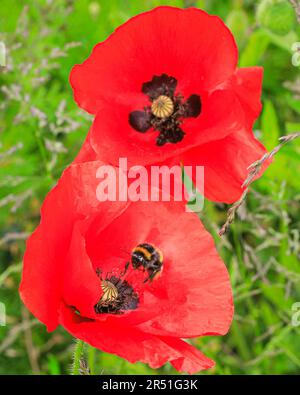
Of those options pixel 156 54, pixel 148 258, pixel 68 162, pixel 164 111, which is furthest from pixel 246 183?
pixel 68 162

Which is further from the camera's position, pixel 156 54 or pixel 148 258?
pixel 156 54

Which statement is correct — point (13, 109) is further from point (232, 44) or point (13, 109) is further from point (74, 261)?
point (74, 261)

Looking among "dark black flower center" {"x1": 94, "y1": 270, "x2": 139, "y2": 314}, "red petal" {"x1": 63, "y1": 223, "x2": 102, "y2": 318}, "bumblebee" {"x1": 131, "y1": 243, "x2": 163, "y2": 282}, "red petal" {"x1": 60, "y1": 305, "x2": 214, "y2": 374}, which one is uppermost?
"bumblebee" {"x1": 131, "y1": 243, "x2": 163, "y2": 282}

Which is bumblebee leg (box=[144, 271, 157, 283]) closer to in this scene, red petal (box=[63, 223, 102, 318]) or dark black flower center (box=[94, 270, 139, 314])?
dark black flower center (box=[94, 270, 139, 314])

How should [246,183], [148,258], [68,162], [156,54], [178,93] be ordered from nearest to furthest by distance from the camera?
1. [246,183]
2. [148,258]
3. [156,54]
4. [178,93]
5. [68,162]

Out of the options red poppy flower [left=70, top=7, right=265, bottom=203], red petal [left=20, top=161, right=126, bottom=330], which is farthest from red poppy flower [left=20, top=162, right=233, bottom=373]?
red poppy flower [left=70, top=7, right=265, bottom=203]

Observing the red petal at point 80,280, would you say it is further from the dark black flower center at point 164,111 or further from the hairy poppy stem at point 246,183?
the dark black flower center at point 164,111

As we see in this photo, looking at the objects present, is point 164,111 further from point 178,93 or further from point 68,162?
point 68,162

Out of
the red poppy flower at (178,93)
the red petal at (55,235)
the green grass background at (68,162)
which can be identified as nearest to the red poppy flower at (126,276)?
the red petal at (55,235)
